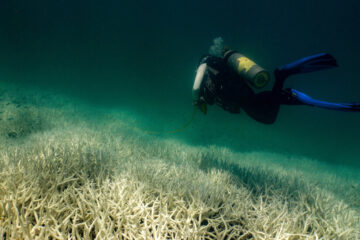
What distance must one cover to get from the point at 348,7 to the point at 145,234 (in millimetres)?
26949

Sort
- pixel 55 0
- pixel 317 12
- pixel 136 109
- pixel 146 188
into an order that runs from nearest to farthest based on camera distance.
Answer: pixel 146 188 → pixel 317 12 → pixel 136 109 → pixel 55 0

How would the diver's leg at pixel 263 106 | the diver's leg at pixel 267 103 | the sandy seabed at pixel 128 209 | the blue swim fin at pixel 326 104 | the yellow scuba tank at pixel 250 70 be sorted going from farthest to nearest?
the diver's leg at pixel 263 106
the diver's leg at pixel 267 103
the yellow scuba tank at pixel 250 70
the blue swim fin at pixel 326 104
the sandy seabed at pixel 128 209

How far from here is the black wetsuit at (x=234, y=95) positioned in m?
4.19

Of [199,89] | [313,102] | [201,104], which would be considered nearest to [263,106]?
[313,102]

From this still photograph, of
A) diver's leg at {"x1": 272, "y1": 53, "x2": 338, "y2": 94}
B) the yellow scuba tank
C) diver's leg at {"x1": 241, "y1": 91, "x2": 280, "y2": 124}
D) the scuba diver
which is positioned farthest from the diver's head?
diver's leg at {"x1": 272, "y1": 53, "x2": 338, "y2": 94}

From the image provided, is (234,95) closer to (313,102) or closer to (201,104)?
(201,104)

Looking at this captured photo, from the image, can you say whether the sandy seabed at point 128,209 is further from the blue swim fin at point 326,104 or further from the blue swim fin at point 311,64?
the blue swim fin at point 311,64

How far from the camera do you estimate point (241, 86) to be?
430 cm

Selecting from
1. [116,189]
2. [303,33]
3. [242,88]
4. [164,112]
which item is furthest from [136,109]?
[303,33]

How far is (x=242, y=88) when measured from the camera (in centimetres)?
430

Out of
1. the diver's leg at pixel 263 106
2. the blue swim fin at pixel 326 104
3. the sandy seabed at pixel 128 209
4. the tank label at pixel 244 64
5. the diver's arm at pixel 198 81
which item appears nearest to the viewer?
the sandy seabed at pixel 128 209

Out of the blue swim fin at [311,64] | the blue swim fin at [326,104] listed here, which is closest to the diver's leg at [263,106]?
the blue swim fin at [326,104]

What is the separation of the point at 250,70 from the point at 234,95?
0.80m

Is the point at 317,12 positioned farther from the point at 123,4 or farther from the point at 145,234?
the point at 123,4
